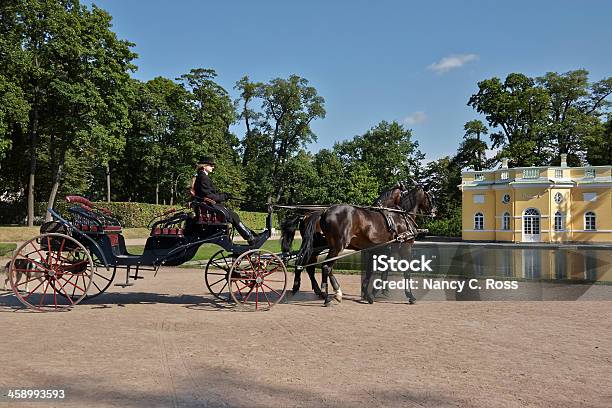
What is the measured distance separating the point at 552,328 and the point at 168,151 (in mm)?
36989

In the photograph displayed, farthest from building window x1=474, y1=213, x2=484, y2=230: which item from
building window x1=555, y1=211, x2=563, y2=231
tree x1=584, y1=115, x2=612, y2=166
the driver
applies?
the driver

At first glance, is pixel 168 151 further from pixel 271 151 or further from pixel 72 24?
pixel 271 151

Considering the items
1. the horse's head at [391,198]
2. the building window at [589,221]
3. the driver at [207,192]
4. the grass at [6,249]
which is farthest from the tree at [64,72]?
the building window at [589,221]

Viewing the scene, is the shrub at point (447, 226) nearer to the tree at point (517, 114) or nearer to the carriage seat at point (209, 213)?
the tree at point (517, 114)

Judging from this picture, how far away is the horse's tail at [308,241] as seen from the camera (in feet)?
30.3

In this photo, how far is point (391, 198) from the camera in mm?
10406

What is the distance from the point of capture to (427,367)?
17.5 feet

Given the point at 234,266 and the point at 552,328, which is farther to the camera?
the point at 234,266

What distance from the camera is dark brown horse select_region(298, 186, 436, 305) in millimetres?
9156

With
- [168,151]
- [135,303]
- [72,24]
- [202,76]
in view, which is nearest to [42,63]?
[72,24]

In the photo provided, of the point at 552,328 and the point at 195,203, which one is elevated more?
the point at 195,203

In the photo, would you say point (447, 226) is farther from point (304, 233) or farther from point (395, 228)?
point (304, 233)

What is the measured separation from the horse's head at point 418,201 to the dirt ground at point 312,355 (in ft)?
7.19

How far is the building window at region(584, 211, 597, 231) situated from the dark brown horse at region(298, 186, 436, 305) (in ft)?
118
